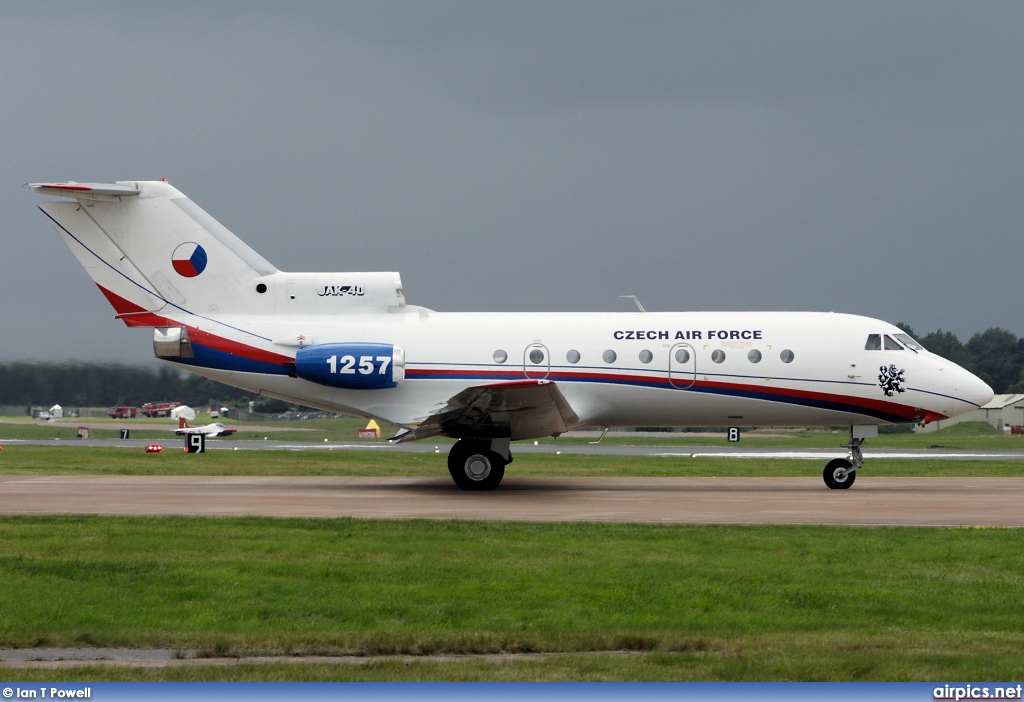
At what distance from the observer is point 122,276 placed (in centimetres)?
2112

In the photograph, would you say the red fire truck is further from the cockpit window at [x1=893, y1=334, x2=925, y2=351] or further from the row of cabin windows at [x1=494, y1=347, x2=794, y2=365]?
the cockpit window at [x1=893, y1=334, x2=925, y2=351]

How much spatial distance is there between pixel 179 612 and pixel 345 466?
19.1m

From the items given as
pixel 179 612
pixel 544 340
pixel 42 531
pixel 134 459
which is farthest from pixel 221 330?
pixel 179 612

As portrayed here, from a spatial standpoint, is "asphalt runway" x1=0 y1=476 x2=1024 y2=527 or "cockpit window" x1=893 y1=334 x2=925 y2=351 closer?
"asphalt runway" x1=0 y1=476 x2=1024 y2=527

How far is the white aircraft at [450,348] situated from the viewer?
2064cm

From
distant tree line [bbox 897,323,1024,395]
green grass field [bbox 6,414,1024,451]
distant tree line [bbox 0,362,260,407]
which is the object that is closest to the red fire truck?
green grass field [bbox 6,414,1024,451]

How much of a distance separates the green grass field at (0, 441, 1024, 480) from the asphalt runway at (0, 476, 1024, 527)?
2.16 m

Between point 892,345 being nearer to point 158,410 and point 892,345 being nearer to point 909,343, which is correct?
point 909,343

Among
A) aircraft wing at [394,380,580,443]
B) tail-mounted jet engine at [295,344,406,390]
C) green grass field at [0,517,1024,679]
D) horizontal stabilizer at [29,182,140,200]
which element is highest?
horizontal stabilizer at [29,182,140,200]

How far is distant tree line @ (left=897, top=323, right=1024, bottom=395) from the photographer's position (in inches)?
4370

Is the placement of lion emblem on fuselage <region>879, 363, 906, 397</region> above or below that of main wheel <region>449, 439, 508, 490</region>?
above

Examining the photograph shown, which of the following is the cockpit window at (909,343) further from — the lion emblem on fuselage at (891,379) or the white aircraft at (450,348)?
the lion emblem on fuselage at (891,379)

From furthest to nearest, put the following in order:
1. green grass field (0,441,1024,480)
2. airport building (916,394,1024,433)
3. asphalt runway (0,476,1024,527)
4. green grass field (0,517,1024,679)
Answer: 1. airport building (916,394,1024,433)
2. green grass field (0,441,1024,480)
3. asphalt runway (0,476,1024,527)
4. green grass field (0,517,1024,679)

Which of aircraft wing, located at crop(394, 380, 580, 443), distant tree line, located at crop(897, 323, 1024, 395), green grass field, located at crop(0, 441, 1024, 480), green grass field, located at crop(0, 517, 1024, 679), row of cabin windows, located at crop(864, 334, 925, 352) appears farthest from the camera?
distant tree line, located at crop(897, 323, 1024, 395)
